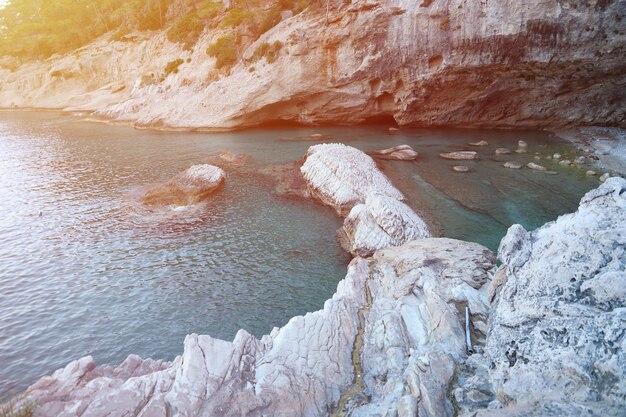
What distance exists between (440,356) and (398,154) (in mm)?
26012

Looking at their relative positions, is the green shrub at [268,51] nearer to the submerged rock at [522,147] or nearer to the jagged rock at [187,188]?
the jagged rock at [187,188]

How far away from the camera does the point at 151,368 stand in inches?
424

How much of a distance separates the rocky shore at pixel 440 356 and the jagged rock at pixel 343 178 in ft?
35.0

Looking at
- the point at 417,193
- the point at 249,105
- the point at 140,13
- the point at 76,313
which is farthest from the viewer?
the point at 140,13

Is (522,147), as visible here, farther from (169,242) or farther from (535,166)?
(169,242)

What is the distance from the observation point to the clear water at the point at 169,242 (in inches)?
544

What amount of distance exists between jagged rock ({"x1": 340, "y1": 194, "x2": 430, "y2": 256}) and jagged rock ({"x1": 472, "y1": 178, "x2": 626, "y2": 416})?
26.7 ft

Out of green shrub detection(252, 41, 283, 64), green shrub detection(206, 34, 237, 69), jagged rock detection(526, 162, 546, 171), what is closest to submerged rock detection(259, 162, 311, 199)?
jagged rock detection(526, 162, 546, 171)

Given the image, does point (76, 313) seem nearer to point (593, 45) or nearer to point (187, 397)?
point (187, 397)

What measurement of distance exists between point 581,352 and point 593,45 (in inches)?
1390

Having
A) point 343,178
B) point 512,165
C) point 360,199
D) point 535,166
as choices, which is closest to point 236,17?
point 343,178

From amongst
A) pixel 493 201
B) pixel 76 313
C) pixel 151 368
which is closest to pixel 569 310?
pixel 151 368

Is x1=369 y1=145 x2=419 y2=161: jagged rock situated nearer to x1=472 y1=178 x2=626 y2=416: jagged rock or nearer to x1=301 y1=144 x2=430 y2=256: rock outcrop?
x1=301 y1=144 x2=430 y2=256: rock outcrop

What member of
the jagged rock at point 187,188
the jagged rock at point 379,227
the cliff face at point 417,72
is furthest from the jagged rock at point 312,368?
the cliff face at point 417,72
